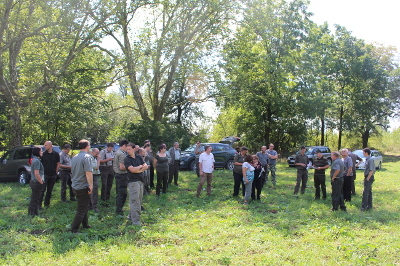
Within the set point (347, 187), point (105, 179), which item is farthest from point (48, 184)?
point (347, 187)

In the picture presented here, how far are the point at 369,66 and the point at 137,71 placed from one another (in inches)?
1200

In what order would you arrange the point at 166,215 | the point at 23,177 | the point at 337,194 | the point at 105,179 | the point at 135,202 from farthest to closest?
the point at 23,177, the point at 105,179, the point at 337,194, the point at 166,215, the point at 135,202

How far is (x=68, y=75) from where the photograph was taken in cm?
1900

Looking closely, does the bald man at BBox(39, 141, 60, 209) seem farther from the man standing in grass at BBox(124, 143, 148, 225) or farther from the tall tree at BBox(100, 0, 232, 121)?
the tall tree at BBox(100, 0, 232, 121)

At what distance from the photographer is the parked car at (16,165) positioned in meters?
14.0

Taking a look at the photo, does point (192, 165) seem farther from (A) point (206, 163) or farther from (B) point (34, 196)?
(B) point (34, 196)

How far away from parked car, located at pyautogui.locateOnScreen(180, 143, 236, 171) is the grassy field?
8.49 meters

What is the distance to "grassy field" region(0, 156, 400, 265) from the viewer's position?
216 inches

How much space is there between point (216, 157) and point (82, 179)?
1340 cm

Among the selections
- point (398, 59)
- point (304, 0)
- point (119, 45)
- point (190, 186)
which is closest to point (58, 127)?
point (119, 45)

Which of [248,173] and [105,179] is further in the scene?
[248,173]

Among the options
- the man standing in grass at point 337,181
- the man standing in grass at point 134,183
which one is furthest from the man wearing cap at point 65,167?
the man standing in grass at point 337,181

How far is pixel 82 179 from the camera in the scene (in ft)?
22.2

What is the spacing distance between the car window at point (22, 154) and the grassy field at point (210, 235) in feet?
12.2
